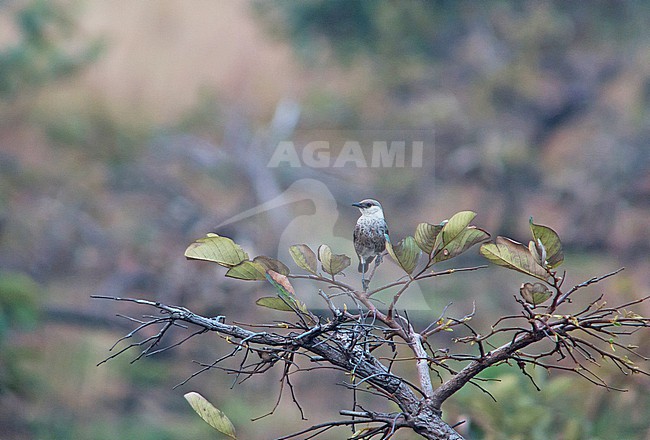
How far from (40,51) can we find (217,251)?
1.59m

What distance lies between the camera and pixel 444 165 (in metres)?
1.75

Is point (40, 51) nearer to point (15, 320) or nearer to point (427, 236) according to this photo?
point (15, 320)

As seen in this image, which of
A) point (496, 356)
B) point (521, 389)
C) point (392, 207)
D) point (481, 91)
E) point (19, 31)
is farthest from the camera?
point (481, 91)

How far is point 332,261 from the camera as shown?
0.36 metres

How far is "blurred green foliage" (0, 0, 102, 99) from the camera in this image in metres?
1.68

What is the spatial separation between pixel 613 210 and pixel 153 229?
118 cm

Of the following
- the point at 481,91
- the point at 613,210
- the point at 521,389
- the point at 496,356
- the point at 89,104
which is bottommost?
the point at 496,356

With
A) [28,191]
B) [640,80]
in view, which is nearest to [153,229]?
[28,191]

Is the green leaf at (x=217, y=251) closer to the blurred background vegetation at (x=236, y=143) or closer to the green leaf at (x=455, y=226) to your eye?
the green leaf at (x=455, y=226)

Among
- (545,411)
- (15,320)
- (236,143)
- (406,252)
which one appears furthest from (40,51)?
(406,252)

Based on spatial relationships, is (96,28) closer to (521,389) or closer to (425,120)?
(425,120)

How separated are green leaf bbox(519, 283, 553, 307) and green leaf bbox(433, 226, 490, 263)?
0.03 meters

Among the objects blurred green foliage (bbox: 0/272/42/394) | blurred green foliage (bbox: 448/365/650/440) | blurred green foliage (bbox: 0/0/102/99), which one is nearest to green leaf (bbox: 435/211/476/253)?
blurred green foliage (bbox: 448/365/650/440)

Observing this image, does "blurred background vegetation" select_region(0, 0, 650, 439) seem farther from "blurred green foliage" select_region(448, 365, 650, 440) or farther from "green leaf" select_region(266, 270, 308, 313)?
"green leaf" select_region(266, 270, 308, 313)
